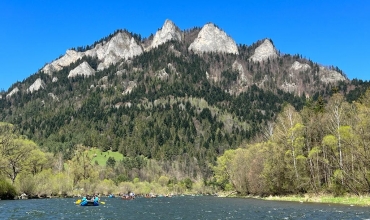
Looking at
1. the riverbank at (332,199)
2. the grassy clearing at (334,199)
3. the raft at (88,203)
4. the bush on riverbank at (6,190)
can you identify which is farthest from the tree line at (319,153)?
the bush on riverbank at (6,190)

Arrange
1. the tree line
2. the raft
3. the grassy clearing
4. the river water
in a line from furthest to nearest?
the raft
the tree line
the grassy clearing
the river water

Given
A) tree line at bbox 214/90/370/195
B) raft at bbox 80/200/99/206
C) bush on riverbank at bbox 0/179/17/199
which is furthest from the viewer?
bush on riverbank at bbox 0/179/17/199

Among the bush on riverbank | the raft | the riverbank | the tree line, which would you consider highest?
the tree line

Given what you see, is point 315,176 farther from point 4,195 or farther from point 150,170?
point 150,170

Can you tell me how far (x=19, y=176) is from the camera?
92125 mm

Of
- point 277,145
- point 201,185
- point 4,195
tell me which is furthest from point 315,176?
point 201,185

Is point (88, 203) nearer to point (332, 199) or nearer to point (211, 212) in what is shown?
point (211, 212)

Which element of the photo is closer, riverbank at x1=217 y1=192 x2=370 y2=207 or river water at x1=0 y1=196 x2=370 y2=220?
river water at x1=0 y1=196 x2=370 y2=220

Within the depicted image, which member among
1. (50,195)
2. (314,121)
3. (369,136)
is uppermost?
(314,121)

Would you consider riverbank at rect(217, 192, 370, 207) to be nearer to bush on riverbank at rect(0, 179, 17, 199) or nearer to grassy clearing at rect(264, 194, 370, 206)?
grassy clearing at rect(264, 194, 370, 206)

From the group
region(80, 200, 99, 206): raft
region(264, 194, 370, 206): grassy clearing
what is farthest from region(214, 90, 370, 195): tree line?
region(80, 200, 99, 206): raft

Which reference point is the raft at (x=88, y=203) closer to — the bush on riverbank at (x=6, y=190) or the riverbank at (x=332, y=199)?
the bush on riverbank at (x=6, y=190)

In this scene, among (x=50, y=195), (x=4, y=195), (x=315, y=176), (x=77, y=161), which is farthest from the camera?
(x=77, y=161)

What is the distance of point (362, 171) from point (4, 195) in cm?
7686
